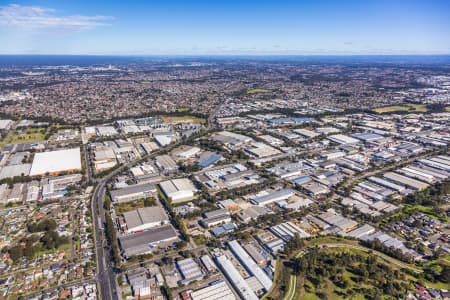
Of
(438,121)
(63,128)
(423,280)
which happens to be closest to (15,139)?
(63,128)

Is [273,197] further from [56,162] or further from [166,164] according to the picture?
[56,162]

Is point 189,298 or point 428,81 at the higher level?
point 428,81

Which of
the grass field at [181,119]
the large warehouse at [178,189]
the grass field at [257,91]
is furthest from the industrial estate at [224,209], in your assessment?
the grass field at [257,91]

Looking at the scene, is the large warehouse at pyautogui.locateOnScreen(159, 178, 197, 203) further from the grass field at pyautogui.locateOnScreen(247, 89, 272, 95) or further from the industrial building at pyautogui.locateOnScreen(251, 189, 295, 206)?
the grass field at pyautogui.locateOnScreen(247, 89, 272, 95)

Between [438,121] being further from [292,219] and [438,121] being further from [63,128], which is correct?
[63,128]

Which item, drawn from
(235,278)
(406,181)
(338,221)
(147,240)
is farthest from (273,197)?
(406,181)

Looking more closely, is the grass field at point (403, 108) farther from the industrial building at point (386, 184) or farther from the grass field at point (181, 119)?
the grass field at point (181, 119)
